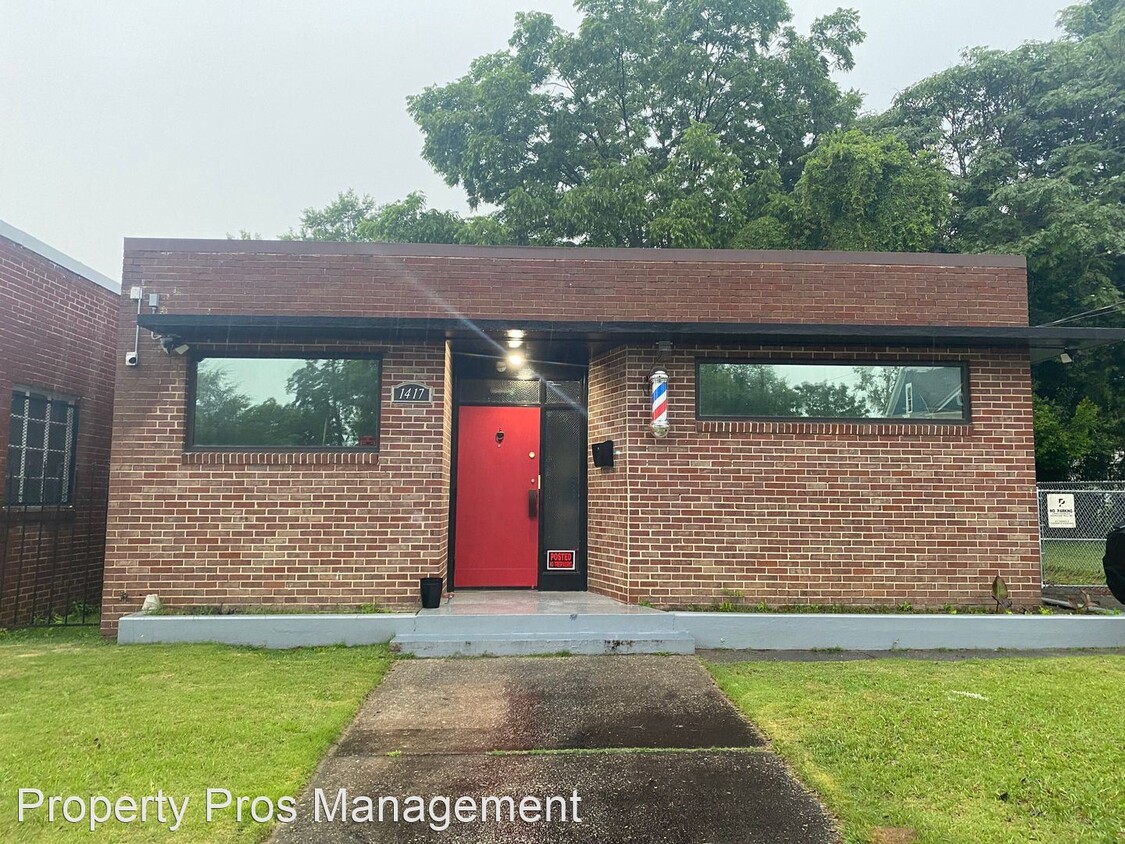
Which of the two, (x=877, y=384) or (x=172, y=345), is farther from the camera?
(x=877, y=384)

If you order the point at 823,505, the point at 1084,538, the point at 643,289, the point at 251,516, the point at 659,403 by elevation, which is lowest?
the point at 1084,538

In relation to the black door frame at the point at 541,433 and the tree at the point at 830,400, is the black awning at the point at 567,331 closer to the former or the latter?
the tree at the point at 830,400

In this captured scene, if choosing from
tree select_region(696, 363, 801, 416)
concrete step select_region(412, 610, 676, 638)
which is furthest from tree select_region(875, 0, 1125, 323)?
concrete step select_region(412, 610, 676, 638)

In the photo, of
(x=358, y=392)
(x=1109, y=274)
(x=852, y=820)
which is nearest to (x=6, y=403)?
(x=358, y=392)

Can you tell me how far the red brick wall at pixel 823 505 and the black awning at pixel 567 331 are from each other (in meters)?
0.36

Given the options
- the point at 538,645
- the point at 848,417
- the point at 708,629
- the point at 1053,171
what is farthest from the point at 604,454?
the point at 1053,171

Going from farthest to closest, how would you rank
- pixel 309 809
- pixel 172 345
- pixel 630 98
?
pixel 630 98 → pixel 172 345 → pixel 309 809

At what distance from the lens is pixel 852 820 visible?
3055 mm

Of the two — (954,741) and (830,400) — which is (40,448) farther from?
(954,741)

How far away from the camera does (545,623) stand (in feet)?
20.4

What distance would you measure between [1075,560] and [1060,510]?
5.71 feet

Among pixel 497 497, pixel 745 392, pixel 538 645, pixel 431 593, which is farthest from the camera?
pixel 497 497

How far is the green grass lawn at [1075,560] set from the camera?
880cm

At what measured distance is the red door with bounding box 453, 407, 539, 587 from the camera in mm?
7812
